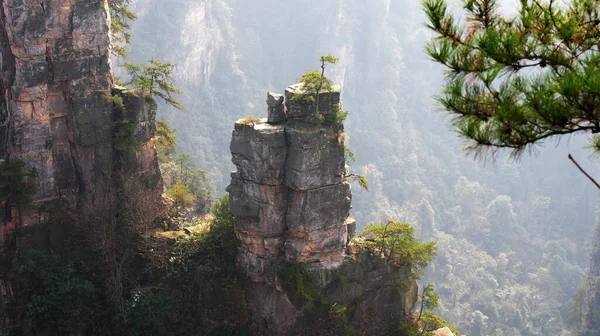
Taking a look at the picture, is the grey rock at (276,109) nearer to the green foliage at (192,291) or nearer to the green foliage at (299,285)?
the green foliage at (192,291)

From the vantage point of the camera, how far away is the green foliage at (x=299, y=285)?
15.5 metres

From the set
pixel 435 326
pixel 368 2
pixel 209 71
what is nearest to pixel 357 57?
pixel 368 2

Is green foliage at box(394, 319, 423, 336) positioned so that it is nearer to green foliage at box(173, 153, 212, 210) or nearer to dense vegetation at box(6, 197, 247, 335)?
dense vegetation at box(6, 197, 247, 335)

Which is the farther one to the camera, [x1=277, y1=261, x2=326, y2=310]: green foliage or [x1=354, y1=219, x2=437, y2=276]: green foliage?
[x1=354, y1=219, x2=437, y2=276]: green foliage

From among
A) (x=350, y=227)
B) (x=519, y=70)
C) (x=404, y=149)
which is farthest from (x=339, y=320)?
(x=404, y=149)

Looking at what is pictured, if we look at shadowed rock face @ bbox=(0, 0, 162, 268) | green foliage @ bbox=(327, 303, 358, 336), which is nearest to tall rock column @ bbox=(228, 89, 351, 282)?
green foliage @ bbox=(327, 303, 358, 336)

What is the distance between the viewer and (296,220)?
15.8 m

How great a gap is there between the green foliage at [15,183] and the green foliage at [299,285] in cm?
709

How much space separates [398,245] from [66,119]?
1005 centimetres

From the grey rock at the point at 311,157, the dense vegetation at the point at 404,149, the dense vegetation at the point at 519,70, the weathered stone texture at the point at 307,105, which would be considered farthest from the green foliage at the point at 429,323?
the dense vegetation at the point at 404,149

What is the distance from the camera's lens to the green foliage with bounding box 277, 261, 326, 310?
15.5 metres

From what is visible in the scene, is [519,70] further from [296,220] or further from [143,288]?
[143,288]

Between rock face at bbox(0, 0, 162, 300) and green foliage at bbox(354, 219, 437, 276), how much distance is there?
643 cm

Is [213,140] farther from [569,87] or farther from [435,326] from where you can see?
[569,87]
